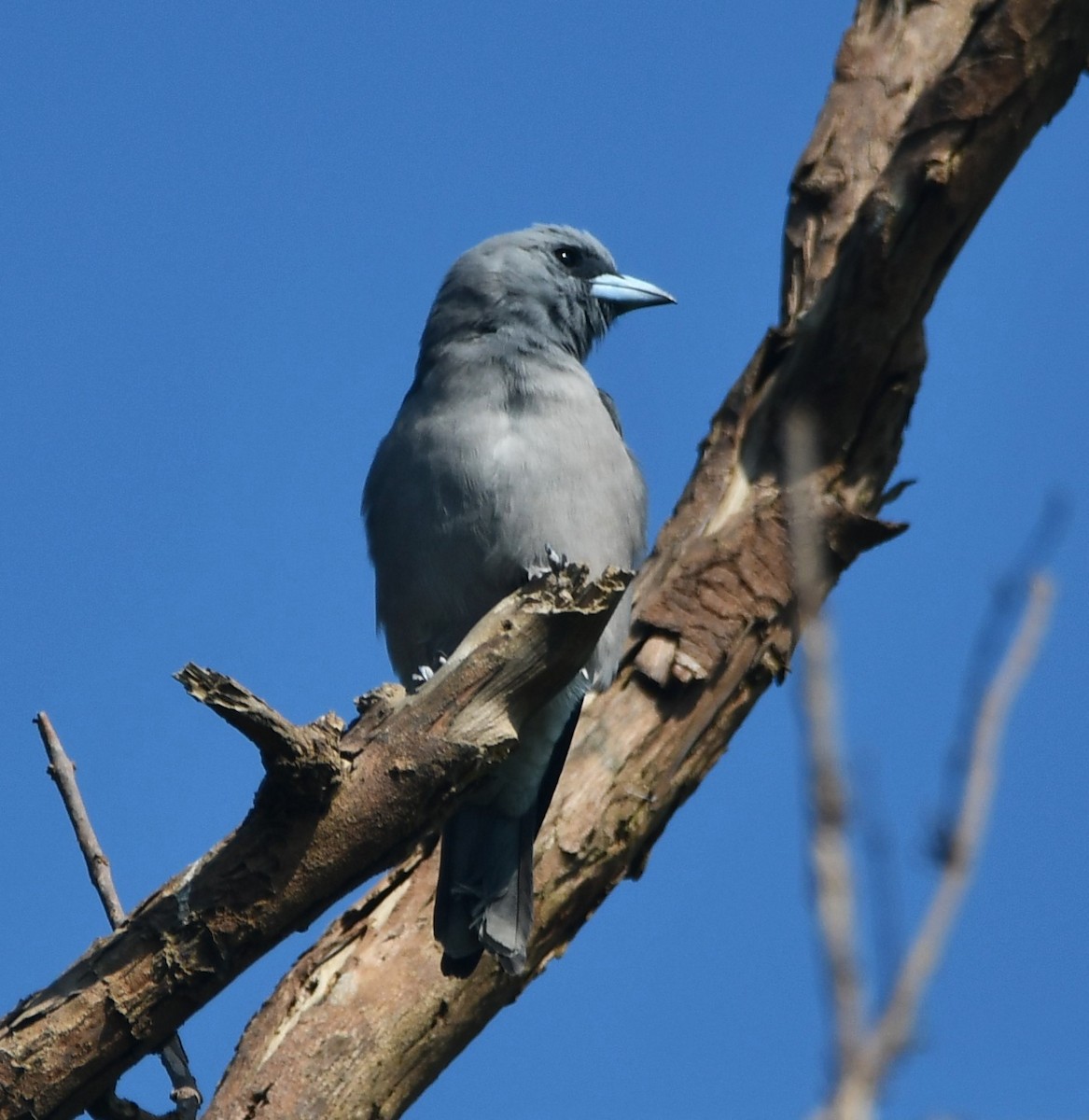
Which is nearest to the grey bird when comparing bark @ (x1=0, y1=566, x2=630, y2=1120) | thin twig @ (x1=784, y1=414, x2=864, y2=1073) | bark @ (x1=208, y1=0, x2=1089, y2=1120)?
bark @ (x1=208, y1=0, x2=1089, y2=1120)

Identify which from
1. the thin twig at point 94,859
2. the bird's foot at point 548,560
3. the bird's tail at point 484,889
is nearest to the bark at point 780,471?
the bird's tail at point 484,889

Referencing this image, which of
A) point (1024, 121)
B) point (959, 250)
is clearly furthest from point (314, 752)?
point (1024, 121)

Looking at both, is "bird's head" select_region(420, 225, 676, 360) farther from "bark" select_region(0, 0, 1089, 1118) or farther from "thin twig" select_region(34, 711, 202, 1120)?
"thin twig" select_region(34, 711, 202, 1120)

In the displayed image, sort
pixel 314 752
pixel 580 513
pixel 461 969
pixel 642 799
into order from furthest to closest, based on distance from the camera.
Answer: pixel 580 513 → pixel 642 799 → pixel 461 969 → pixel 314 752

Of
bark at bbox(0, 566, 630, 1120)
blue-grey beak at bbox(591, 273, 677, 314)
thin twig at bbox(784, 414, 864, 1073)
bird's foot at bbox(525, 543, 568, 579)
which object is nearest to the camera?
thin twig at bbox(784, 414, 864, 1073)

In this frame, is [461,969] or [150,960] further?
[461,969]

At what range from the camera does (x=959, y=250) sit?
265 inches

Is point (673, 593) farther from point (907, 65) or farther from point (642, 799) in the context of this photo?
point (907, 65)

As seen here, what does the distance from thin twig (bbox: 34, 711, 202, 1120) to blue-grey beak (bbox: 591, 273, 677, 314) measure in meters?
3.86

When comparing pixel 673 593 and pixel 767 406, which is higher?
pixel 767 406

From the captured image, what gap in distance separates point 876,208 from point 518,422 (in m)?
1.75

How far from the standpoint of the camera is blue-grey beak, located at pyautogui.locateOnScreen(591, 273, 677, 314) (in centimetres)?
781

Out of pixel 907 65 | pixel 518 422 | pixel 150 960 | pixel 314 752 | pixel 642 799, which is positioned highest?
pixel 907 65

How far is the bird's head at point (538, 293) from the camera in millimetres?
7246
